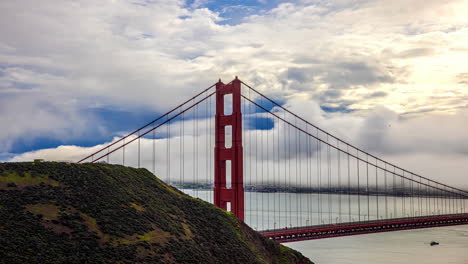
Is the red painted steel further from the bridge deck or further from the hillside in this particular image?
the bridge deck

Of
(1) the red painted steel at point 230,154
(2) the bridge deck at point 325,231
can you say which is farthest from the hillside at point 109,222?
(2) the bridge deck at point 325,231

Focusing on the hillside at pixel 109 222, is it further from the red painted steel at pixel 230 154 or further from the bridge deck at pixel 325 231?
the bridge deck at pixel 325 231

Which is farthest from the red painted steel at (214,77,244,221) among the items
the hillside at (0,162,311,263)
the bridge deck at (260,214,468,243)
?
the bridge deck at (260,214,468,243)

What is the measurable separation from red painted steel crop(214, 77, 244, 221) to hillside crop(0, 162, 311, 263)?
4.62 metres

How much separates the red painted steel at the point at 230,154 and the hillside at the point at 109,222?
462 centimetres

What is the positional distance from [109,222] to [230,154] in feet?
72.9

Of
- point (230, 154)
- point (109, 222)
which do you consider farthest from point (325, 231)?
point (109, 222)

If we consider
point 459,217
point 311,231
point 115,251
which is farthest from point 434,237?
point 115,251

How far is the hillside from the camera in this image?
89.2 feet

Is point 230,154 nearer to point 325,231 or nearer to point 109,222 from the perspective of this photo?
point 325,231

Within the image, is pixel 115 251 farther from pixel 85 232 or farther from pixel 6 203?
pixel 6 203

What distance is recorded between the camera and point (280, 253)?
151 ft

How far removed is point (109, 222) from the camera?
3183 centimetres

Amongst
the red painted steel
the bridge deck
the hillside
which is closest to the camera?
the hillside
